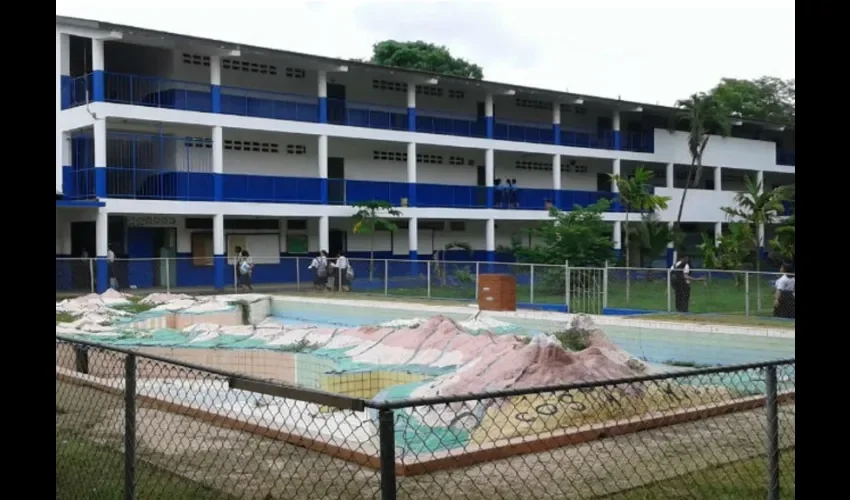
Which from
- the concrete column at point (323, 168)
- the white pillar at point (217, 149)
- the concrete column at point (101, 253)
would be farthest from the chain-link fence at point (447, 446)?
the concrete column at point (323, 168)

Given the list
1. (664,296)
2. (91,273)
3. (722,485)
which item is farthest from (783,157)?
(722,485)

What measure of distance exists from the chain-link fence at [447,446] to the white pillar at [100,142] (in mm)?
18199

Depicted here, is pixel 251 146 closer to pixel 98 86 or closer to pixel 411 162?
pixel 411 162

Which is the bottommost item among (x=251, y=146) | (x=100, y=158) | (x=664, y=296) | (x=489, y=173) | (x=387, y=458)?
(x=664, y=296)

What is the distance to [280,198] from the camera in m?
30.9

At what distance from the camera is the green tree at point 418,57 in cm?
5522

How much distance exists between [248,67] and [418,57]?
2427cm

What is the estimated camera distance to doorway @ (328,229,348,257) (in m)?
35.7

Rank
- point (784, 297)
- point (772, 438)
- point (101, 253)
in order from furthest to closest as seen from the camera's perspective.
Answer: point (101, 253) < point (784, 297) < point (772, 438)

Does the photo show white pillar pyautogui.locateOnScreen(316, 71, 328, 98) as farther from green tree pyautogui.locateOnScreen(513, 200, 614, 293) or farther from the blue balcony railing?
the blue balcony railing

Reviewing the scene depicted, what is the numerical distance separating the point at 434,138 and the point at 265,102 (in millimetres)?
7117

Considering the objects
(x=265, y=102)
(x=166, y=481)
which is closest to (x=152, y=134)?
(x=265, y=102)

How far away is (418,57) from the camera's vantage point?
5522cm
